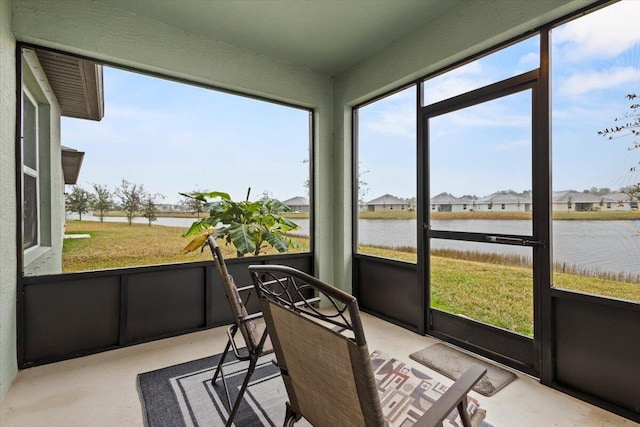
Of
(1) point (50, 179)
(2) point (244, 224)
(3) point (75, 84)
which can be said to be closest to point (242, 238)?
(2) point (244, 224)

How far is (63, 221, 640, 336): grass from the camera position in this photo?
2.35m

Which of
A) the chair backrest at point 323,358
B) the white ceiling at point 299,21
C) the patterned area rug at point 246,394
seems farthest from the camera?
the white ceiling at point 299,21

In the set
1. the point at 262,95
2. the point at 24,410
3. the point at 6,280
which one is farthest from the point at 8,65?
the point at 24,410

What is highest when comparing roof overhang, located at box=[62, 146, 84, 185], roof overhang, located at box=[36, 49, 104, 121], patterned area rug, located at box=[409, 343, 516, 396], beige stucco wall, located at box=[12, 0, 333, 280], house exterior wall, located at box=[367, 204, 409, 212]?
beige stucco wall, located at box=[12, 0, 333, 280]

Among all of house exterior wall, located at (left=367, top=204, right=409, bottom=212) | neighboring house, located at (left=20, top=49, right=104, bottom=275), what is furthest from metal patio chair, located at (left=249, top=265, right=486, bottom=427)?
neighboring house, located at (left=20, top=49, right=104, bottom=275)

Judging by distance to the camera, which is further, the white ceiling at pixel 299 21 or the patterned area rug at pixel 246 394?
the white ceiling at pixel 299 21

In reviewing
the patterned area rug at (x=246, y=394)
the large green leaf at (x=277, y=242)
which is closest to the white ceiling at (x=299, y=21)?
the large green leaf at (x=277, y=242)

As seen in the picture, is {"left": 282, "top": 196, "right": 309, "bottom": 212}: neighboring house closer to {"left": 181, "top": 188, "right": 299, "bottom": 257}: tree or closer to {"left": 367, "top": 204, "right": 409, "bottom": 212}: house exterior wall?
{"left": 181, "top": 188, "right": 299, "bottom": 257}: tree

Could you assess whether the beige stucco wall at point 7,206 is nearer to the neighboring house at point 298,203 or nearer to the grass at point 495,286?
the neighboring house at point 298,203

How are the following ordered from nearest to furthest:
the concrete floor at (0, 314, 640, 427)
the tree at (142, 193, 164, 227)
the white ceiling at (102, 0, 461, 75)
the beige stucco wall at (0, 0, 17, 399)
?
the concrete floor at (0, 314, 640, 427) < the beige stucco wall at (0, 0, 17, 399) < the white ceiling at (102, 0, 461, 75) < the tree at (142, 193, 164, 227)

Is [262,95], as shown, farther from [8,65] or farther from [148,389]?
→ [148,389]

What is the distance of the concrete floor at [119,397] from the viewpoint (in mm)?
1816

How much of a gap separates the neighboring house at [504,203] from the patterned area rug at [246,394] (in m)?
1.39

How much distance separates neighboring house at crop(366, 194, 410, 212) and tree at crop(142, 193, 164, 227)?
7.58 feet
